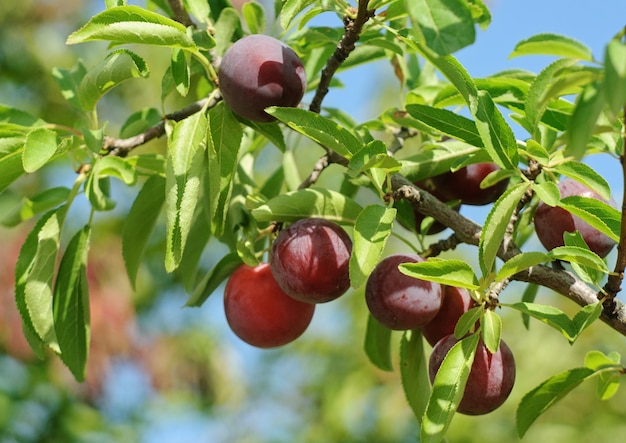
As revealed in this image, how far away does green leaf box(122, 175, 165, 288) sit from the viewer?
1.19 meters

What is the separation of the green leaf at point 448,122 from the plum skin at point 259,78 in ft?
0.53

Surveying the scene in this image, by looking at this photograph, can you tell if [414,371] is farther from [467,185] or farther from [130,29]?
[130,29]

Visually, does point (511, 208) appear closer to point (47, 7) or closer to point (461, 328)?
point (461, 328)

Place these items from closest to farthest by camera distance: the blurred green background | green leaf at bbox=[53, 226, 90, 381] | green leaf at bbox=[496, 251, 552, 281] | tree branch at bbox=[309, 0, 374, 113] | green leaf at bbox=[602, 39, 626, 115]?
1. green leaf at bbox=[602, 39, 626, 115]
2. green leaf at bbox=[496, 251, 552, 281]
3. tree branch at bbox=[309, 0, 374, 113]
4. green leaf at bbox=[53, 226, 90, 381]
5. the blurred green background

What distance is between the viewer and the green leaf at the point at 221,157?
3.08ft

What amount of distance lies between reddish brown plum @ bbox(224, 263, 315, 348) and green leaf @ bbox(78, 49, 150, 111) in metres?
0.33

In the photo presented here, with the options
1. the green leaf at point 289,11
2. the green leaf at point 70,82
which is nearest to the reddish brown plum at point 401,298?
the green leaf at point 289,11

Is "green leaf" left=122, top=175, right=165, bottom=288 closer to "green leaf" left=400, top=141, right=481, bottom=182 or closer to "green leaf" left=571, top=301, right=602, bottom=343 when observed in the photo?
"green leaf" left=400, top=141, right=481, bottom=182

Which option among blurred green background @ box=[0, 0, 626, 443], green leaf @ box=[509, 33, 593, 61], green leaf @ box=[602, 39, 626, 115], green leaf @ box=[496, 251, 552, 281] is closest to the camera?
green leaf @ box=[602, 39, 626, 115]

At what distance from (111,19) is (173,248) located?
27cm

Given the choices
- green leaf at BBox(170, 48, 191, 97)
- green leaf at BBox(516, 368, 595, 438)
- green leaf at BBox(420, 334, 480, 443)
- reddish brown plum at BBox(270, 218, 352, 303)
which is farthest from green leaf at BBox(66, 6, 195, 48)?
green leaf at BBox(516, 368, 595, 438)

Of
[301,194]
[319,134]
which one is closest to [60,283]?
[301,194]

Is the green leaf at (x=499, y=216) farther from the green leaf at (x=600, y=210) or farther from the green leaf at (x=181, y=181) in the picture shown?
the green leaf at (x=181, y=181)

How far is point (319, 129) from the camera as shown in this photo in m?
0.90
